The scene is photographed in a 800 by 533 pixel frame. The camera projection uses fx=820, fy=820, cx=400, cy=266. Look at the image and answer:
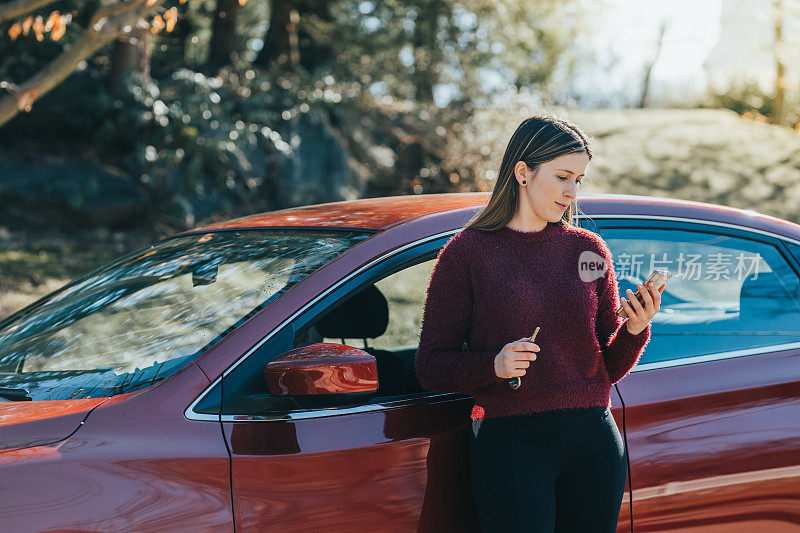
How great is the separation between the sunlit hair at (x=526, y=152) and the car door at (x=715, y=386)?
62 cm

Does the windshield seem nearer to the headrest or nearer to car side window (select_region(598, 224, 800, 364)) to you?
the headrest

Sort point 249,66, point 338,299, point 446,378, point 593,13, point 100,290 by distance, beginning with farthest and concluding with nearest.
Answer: point 593,13 → point 249,66 → point 100,290 → point 338,299 → point 446,378

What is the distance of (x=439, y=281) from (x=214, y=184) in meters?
9.53

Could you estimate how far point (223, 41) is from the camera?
574 inches

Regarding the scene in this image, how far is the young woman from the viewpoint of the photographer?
2.15 meters

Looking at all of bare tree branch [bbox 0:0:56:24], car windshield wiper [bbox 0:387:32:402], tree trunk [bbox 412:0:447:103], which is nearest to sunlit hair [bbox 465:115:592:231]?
car windshield wiper [bbox 0:387:32:402]

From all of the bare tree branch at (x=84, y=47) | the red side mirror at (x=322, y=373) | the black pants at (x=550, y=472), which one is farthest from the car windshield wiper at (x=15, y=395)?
the bare tree branch at (x=84, y=47)

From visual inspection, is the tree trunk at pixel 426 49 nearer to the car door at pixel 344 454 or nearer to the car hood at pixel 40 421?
the car door at pixel 344 454

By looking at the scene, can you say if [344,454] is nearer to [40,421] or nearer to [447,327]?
[447,327]

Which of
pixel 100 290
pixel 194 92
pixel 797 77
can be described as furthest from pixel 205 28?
pixel 100 290

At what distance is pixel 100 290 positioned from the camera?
9.93 feet

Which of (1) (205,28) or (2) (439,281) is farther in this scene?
(1) (205,28)

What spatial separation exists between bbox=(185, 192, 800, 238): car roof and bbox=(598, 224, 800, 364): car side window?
0.07 metres

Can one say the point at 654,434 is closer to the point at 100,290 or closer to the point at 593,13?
the point at 100,290
